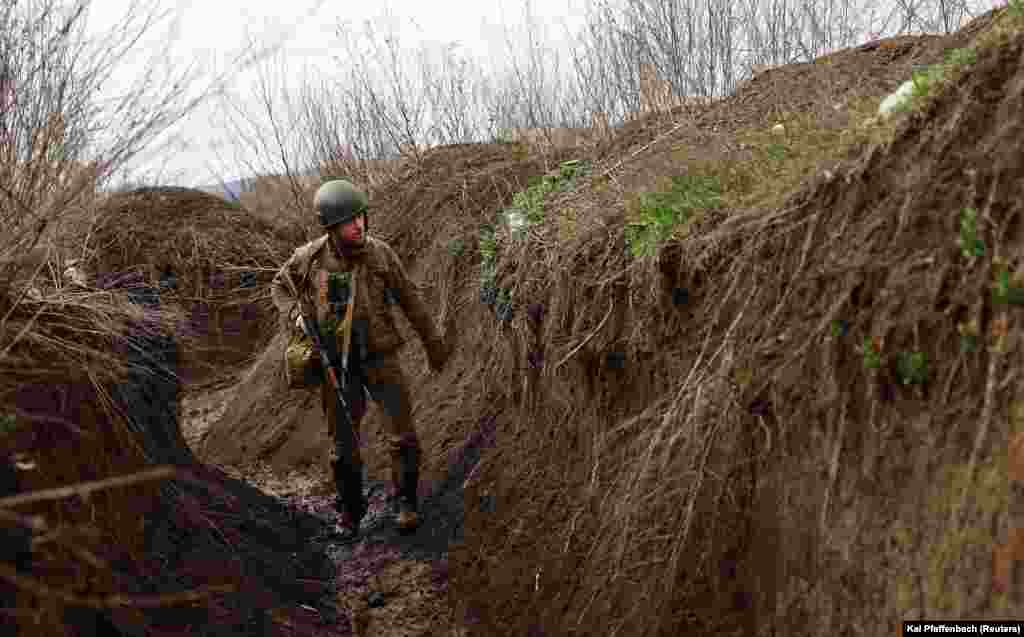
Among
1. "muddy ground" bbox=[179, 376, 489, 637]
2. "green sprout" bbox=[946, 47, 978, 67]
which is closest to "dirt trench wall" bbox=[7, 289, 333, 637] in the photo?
"muddy ground" bbox=[179, 376, 489, 637]

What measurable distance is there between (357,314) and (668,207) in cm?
247

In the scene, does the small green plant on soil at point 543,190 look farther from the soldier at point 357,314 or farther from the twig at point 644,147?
the soldier at point 357,314

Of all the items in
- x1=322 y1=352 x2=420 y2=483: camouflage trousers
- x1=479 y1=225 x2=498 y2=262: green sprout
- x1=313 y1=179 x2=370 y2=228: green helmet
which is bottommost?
x1=322 y1=352 x2=420 y2=483: camouflage trousers

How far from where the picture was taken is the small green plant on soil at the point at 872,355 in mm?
2448

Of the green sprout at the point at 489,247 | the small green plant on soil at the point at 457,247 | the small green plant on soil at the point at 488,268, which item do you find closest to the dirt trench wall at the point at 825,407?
the small green plant on soil at the point at 488,268

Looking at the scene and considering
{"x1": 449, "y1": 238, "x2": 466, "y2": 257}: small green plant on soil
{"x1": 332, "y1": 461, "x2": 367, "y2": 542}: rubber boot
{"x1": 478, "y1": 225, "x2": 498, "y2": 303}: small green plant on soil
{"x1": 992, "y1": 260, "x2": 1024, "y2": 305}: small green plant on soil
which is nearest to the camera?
{"x1": 992, "y1": 260, "x2": 1024, "y2": 305}: small green plant on soil

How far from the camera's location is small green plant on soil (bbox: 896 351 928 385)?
7.61 feet

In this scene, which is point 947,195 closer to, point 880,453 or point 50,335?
point 880,453

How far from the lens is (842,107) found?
4.08m

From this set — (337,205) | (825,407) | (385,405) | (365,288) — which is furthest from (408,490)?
(825,407)

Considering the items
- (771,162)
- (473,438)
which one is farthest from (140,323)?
(771,162)

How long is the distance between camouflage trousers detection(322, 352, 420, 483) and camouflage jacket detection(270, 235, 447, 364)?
134 millimetres

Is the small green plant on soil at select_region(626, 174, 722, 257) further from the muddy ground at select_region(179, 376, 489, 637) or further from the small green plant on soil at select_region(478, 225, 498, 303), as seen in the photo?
the muddy ground at select_region(179, 376, 489, 637)

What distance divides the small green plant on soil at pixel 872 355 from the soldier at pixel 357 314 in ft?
12.4
